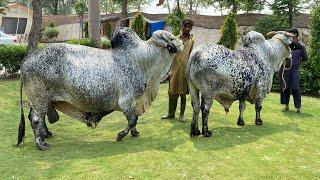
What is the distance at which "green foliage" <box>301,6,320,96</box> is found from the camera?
44.8 feet

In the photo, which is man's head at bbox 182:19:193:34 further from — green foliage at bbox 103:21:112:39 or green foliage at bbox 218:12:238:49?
green foliage at bbox 103:21:112:39

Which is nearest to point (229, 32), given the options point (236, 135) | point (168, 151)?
point (236, 135)

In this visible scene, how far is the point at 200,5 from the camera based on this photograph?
54000 mm

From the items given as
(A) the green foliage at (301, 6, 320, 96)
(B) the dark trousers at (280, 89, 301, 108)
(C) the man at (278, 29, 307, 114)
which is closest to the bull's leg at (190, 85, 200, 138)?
(C) the man at (278, 29, 307, 114)

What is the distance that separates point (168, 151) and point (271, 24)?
22118 mm

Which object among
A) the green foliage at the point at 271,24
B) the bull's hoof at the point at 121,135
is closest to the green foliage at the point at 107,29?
the green foliage at the point at 271,24

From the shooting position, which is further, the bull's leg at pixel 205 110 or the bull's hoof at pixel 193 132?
the bull's hoof at pixel 193 132

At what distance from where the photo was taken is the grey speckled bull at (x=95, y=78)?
688cm

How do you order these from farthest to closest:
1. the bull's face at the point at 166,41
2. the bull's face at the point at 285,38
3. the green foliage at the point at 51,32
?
the green foliage at the point at 51,32 < the bull's face at the point at 285,38 < the bull's face at the point at 166,41

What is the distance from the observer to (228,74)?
298 inches

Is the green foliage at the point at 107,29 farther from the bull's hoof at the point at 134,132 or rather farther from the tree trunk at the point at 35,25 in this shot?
the bull's hoof at the point at 134,132

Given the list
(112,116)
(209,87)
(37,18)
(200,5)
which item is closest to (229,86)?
(209,87)

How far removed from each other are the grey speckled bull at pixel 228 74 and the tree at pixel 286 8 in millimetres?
19539

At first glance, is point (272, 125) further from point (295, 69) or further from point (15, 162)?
point (15, 162)
